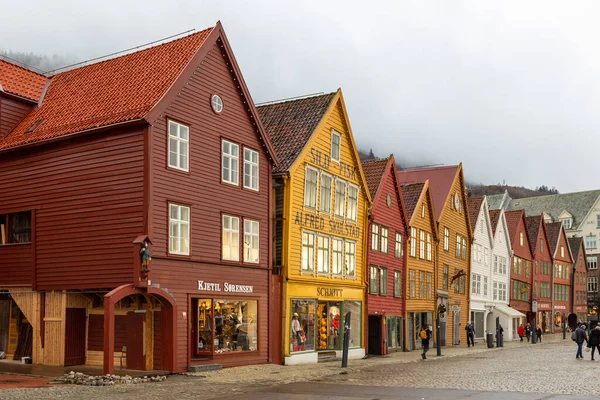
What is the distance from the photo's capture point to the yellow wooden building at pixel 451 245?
51.8 meters

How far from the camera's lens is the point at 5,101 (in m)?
29.5

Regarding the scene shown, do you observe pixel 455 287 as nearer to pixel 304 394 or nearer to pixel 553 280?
pixel 553 280

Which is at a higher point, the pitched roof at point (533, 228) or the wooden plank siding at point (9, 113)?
the wooden plank siding at point (9, 113)

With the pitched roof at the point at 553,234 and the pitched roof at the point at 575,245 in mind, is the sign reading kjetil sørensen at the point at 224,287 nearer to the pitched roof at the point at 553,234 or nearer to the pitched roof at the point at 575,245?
the pitched roof at the point at 553,234

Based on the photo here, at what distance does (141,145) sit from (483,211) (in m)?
42.3

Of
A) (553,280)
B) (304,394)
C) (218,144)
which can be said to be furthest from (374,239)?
(553,280)

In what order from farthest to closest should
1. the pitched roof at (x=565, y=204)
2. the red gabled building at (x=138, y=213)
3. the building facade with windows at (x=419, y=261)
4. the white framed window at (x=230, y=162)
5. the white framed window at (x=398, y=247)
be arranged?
the pitched roof at (x=565, y=204), the building facade with windows at (x=419, y=261), the white framed window at (x=398, y=247), the white framed window at (x=230, y=162), the red gabled building at (x=138, y=213)

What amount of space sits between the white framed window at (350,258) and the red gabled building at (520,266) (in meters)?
34.4

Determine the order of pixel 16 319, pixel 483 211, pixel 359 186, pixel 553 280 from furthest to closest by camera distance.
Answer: pixel 553 280 → pixel 483 211 → pixel 359 186 → pixel 16 319

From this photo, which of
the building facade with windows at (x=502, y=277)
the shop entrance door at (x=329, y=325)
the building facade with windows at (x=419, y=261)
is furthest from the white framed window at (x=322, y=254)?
the building facade with windows at (x=502, y=277)

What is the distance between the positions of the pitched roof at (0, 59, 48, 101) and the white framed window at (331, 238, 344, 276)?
48.7 feet

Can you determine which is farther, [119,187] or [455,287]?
[455,287]

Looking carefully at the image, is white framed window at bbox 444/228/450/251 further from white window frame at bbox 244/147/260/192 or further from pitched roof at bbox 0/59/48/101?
pitched roof at bbox 0/59/48/101

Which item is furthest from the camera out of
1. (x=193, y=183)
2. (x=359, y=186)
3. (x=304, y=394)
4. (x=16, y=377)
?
(x=359, y=186)
